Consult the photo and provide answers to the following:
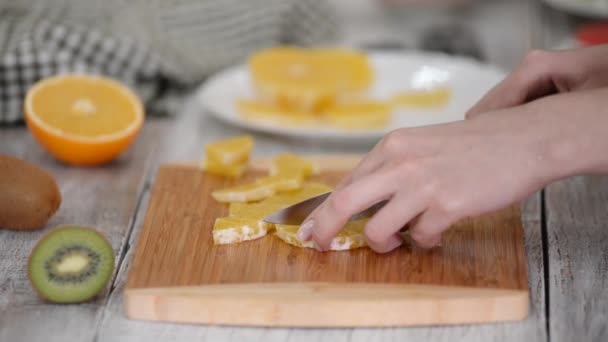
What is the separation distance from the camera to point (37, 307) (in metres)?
1.53

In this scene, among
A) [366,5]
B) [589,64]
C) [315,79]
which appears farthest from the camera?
[366,5]

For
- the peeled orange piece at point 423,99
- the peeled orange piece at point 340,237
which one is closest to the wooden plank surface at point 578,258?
the peeled orange piece at point 340,237

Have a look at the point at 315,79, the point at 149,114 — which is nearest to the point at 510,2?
the point at 315,79

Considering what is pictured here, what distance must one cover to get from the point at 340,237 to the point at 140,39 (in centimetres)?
140

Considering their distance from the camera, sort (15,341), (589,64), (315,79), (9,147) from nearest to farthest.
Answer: (15,341), (589,64), (9,147), (315,79)

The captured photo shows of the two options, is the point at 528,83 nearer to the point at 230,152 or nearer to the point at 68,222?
the point at 230,152

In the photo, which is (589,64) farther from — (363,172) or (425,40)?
(425,40)

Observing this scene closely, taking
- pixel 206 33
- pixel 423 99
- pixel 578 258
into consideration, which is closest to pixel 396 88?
pixel 423 99

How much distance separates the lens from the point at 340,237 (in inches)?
63.1

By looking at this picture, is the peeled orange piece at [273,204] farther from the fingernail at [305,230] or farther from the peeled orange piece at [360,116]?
the peeled orange piece at [360,116]

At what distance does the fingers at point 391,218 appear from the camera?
55.9 inches

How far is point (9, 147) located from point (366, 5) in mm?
1833

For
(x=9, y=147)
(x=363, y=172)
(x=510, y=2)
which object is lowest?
(x=510, y=2)

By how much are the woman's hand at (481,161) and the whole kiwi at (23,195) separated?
68cm
